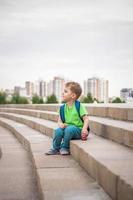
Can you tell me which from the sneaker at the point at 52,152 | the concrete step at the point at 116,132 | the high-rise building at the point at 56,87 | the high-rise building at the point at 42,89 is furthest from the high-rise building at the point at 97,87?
the sneaker at the point at 52,152

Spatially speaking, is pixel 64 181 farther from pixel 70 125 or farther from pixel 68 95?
pixel 68 95

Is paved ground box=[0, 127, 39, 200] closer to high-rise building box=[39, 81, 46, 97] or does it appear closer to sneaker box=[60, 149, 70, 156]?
sneaker box=[60, 149, 70, 156]

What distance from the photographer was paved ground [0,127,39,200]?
358 centimetres

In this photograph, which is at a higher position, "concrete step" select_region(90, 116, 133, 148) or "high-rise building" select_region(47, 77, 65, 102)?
"high-rise building" select_region(47, 77, 65, 102)

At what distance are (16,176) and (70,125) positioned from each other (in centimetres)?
104

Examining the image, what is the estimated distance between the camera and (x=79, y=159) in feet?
13.4

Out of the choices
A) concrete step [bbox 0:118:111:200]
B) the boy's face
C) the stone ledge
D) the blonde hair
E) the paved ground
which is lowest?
the paved ground

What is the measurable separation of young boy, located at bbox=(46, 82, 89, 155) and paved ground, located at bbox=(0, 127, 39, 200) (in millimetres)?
489

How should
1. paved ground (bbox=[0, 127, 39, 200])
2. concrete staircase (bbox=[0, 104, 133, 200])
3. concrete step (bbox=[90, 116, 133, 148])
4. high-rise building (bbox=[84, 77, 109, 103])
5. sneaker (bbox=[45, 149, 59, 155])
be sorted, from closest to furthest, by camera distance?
concrete staircase (bbox=[0, 104, 133, 200]) → paved ground (bbox=[0, 127, 39, 200]) → concrete step (bbox=[90, 116, 133, 148]) → sneaker (bbox=[45, 149, 59, 155]) → high-rise building (bbox=[84, 77, 109, 103])

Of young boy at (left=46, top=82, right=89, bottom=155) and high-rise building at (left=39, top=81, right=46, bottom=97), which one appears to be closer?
young boy at (left=46, top=82, right=89, bottom=155)

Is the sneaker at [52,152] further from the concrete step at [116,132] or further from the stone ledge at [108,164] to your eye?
the concrete step at [116,132]

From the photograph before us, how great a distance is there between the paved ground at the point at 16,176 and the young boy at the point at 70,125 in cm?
49

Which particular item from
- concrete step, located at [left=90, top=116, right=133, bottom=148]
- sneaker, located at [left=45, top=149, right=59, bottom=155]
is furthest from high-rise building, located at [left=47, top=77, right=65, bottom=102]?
sneaker, located at [left=45, top=149, right=59, bottom=155]

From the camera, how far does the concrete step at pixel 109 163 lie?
2.55 meters
